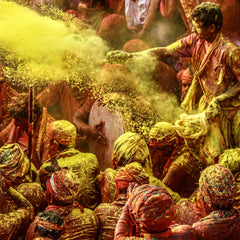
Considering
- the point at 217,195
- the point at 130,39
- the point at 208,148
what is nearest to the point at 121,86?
the point at 130,39

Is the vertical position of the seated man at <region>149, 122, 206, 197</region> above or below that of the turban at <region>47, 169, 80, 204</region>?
below

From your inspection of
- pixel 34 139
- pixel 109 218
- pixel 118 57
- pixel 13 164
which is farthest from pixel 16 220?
pixel 118 57

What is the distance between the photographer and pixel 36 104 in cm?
450

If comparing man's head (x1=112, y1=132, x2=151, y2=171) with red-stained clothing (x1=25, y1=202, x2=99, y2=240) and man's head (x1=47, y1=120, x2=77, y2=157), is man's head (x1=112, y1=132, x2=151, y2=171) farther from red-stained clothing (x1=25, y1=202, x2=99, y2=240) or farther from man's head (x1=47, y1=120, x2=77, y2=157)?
red-stained clothing (x1=25, y1=202, x2=99, y2=240)

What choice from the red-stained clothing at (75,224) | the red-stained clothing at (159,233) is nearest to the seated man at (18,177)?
the red-stained clothing at (75,224)

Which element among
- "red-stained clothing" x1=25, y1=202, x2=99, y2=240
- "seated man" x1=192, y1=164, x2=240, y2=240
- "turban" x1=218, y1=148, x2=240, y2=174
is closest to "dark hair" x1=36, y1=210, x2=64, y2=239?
"red-stained clothing" x1=25, y1=202, x2=99, y2=240

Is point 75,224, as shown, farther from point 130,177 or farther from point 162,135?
point 162,135

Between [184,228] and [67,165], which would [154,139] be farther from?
[184,228]

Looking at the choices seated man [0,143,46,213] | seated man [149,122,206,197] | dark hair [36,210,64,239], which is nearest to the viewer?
dark hair [36,210,64,239]

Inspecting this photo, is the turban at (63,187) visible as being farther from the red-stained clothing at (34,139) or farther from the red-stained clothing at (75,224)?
the red-stained clothing at (34,139)

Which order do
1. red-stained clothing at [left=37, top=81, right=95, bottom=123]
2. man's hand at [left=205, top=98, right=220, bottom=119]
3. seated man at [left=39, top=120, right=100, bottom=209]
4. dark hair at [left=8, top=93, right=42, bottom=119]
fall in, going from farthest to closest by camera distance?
red-stained clothing at [left=37, top=81, right=95, bottom=123] < dark hair at [left=8, top=93, right=42, bottom=119] < seated man at [left=39, top=120, right=100, bottom=209] < man's hand at [left=205, top=98, right=220, bottom=119]

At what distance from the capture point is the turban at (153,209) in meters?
2.36

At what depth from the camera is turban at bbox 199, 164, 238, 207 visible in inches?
109

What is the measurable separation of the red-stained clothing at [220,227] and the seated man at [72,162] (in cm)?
167
